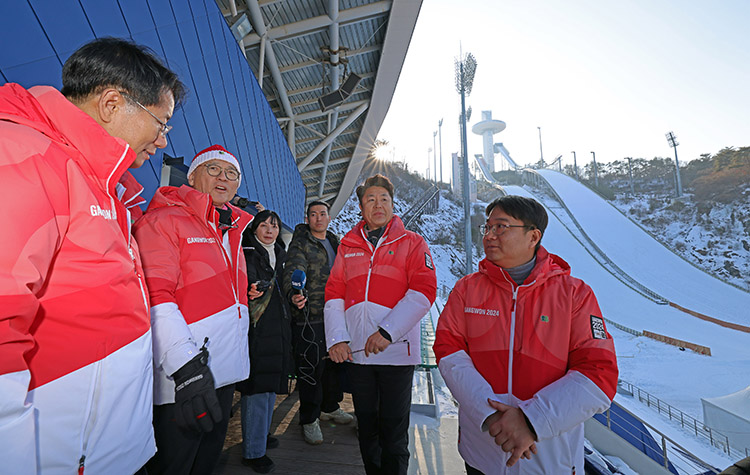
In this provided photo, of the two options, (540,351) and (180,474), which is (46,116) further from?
(540,351)

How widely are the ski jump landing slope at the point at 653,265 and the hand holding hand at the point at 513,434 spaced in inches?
919

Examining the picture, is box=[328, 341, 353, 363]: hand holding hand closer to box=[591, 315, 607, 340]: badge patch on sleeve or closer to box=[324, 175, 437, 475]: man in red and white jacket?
box=[324, 175, 437, 475]: man in red and white jacket

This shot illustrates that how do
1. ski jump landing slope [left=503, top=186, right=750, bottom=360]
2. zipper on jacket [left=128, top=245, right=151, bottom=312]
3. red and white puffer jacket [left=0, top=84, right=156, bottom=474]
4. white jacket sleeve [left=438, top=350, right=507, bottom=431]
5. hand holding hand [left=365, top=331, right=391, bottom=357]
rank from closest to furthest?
1. red and white puffer jacket [left=0, top=84, right=156, bottom=474]
2. zipper on jacket [left=128, top=245, right=151, bottom=312]
3. white jacket sleeve [left=438, top=350, right=507, bottom=431]
4. hand holding hand [left=365, top=331, right=391, bottom=357]
5. ski jump landing slope [left=503, top=186, right=750, bottom=360]

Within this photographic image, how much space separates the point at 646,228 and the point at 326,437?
38207 millimetres

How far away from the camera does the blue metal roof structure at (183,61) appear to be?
6.26 feet

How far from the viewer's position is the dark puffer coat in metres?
2.57

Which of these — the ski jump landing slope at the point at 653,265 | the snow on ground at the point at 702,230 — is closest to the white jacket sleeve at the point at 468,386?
the ski jump landing slope at the point at 653,265

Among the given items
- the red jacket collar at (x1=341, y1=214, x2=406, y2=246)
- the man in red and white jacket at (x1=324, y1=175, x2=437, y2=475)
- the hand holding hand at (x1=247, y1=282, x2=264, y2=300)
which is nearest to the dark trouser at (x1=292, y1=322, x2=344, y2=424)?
the hand holding hand at (x1=247, y1=282, x2=264, y2=300)

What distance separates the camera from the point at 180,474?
1615mm

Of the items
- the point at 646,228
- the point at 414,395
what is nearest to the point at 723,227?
the point at 646,228

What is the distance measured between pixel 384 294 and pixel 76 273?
163 centimetres

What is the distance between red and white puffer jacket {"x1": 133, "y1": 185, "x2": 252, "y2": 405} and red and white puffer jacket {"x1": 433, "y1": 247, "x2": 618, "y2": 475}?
113 cm

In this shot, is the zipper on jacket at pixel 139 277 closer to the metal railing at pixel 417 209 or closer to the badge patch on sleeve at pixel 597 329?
the badge patch on sleeve at pixel 597 329

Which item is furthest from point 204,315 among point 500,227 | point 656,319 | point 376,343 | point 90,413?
point 656,319
